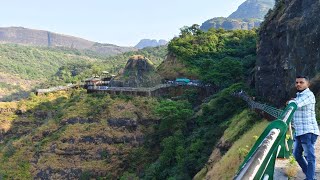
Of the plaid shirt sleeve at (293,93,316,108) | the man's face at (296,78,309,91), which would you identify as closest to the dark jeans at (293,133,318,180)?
the plaid shirt sleeve at (293,93,316,108)

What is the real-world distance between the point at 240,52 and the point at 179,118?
81.7 ft

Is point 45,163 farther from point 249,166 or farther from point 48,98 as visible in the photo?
point 249,166

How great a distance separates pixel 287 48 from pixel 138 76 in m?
28.3

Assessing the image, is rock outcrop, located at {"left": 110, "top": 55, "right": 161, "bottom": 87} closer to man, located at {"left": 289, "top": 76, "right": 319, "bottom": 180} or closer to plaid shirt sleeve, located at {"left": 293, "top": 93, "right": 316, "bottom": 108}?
man, located at {"left": 289, "top": 76, "right": 319, "bottom": 180}

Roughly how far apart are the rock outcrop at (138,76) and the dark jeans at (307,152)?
4553 cm

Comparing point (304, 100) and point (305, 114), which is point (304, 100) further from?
point (305, 114)

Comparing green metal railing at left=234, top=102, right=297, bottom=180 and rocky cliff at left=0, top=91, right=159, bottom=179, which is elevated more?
green metal railing at left=234, top=102, right=297, bottom=180

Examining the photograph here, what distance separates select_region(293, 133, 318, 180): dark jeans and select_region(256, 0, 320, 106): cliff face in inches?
701

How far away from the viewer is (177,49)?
196 ft

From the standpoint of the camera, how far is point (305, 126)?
6488 millimetres

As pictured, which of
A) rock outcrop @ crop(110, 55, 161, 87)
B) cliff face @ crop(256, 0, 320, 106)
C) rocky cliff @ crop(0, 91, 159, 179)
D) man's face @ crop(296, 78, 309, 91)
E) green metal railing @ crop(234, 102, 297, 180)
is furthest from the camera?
rock outcrop @ crop(110, 55, 161, 87)

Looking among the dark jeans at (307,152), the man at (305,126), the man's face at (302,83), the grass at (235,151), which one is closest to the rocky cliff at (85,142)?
the grass at (235,151)

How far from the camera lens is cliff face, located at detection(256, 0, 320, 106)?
79.8ft

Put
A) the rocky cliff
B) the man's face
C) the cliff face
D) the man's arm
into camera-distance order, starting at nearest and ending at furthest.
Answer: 1. the man's face
2. the man's arm
3. the cliff face
4. the rocky cliff
